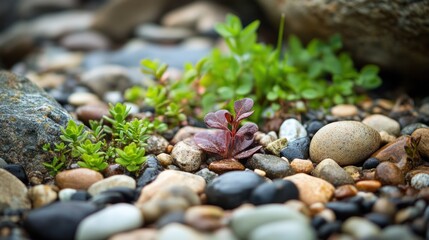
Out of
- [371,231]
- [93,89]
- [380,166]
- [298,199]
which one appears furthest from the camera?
[93,89]

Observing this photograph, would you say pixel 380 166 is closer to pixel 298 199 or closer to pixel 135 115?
pixel 298 199

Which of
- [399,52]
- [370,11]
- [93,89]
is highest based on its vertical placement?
[370,11]

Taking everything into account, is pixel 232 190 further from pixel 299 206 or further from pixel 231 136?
pixel 231 136

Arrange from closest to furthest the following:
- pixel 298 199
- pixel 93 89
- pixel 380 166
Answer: pixel 298 199 < pixel 380 166 < pixel 93 89

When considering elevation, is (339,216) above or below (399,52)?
below

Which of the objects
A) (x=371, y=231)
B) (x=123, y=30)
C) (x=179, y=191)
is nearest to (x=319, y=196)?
(x=371, y=231)

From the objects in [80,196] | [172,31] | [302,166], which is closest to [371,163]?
[302,166]

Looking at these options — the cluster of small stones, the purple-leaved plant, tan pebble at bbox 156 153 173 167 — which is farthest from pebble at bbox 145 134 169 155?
the purple-leaved plant

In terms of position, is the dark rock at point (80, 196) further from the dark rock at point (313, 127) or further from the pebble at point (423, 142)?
the pebble at point (423, 142)
